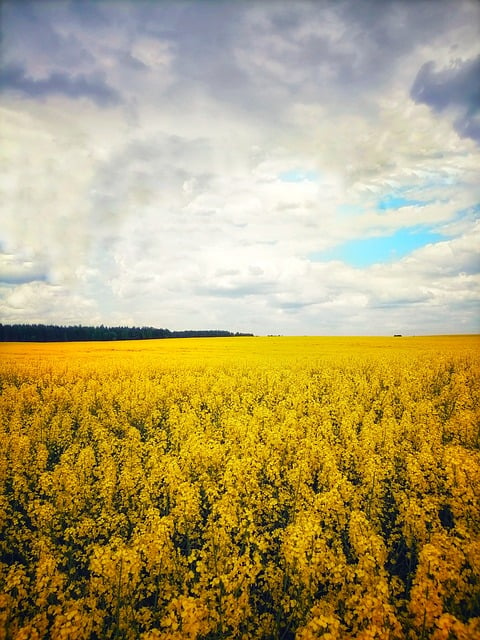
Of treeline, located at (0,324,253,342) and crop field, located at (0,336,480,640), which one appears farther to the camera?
treeline, located at (0,324,253,342)

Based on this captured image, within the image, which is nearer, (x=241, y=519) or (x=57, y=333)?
(x=241, y=519)

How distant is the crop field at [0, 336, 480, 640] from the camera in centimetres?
520

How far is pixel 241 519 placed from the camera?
7.79m

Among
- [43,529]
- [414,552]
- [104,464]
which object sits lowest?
[414,552]

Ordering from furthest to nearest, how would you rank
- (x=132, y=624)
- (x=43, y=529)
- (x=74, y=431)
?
(x=74, y=431) < (x=43, y=529) < (x=132, y=624)

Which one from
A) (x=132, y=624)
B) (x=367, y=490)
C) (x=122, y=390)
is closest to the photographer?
(x=132, y=624)

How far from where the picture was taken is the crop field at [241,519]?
17.1 ft

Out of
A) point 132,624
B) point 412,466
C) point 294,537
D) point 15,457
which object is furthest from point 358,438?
point 15,457

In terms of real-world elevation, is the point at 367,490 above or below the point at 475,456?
below

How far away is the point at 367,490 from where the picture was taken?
8.16m

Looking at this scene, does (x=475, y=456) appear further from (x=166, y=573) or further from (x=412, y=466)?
(x=166, y=573)

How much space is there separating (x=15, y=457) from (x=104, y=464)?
9.49 feet

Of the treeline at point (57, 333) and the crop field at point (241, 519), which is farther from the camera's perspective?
the treeline at point (57, 333)

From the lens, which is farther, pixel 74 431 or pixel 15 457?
pixel 74 431
